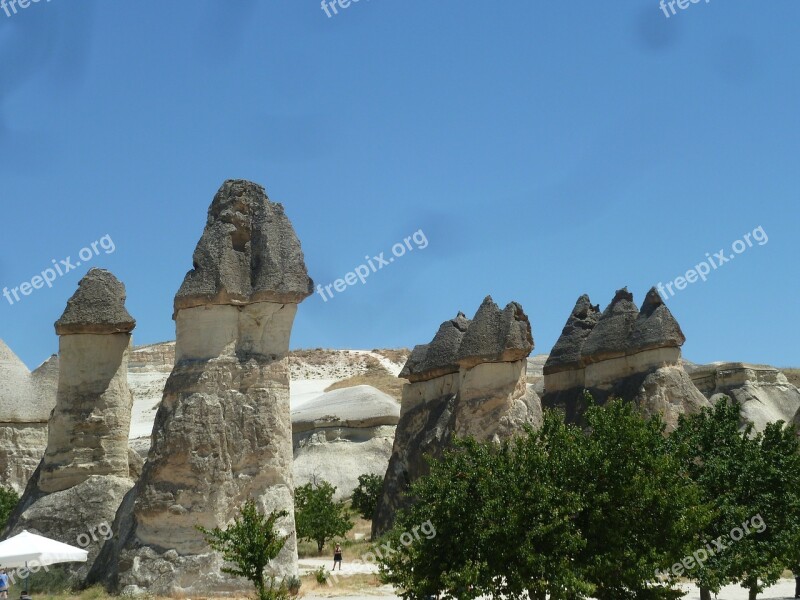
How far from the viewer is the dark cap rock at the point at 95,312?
26453mm

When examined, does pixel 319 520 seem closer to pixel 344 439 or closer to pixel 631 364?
pixel 631 364

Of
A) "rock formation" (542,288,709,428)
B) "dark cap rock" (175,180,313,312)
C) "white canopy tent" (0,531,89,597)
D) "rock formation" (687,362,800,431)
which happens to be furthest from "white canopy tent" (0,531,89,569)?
"rock formation" (687,362,800,431)

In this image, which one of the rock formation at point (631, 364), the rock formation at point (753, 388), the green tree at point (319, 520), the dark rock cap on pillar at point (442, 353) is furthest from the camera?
the rock formation at point (753, 388)

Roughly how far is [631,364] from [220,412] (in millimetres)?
13341

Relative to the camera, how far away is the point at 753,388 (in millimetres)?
42594

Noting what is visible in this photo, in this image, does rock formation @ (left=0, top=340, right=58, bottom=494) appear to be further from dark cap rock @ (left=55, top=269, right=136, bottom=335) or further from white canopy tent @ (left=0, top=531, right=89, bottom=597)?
white canopy tent @ (left=0, top=531, right=89, bottom=597)

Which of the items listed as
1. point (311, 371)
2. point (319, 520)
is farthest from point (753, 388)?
point (311, 371)

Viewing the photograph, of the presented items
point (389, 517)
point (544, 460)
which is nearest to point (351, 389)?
point (389, 517)

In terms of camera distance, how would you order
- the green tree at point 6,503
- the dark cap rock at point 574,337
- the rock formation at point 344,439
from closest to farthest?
the green tree at point 6,503 → the dark cap rock at point 574,337 → the rock formation at point 344,439

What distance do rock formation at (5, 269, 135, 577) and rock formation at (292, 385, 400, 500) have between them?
16.9m

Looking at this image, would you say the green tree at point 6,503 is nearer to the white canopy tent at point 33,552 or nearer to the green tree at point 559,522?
the white canopy tent at point 33,552

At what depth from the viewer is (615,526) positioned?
15758 millimetres

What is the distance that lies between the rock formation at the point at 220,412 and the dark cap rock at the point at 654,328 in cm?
1122

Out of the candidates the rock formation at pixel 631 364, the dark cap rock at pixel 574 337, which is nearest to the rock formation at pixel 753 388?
the dark cap rock at pixel 574 337
